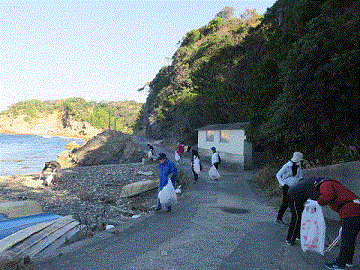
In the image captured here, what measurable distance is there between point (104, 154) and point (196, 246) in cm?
3253

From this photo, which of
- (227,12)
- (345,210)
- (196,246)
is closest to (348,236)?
(345,210)

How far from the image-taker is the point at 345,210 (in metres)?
4.03

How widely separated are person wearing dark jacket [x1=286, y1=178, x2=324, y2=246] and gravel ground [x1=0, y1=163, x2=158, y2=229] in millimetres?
4537

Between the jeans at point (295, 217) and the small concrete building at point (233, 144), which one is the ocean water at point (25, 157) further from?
the jeans at point (295, 217)

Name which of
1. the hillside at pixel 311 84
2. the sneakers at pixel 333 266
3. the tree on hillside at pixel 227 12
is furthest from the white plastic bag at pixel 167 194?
the tree on hillside at pixel 227 12

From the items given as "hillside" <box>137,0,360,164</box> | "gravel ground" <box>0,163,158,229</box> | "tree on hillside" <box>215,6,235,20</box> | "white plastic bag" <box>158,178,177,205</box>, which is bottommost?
"gravel ground" <box>0,163,158,229</box>

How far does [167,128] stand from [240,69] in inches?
1117

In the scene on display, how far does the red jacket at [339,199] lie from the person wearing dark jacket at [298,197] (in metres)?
0.33

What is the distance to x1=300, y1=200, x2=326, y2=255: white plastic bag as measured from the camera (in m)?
4.41

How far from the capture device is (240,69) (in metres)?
27.8

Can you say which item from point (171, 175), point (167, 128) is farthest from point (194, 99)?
point (171, 175)

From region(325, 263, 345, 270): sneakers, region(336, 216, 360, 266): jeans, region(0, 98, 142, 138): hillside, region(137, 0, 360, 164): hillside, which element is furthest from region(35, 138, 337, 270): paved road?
region(0, 98, 142, 138): hillside

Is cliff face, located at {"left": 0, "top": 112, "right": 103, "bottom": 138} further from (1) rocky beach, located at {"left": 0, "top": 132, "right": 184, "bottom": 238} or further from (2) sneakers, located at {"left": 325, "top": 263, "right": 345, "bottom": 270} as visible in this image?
(2) sneakers, located at {"left": 325, "top": 263, "right": 345, "bottom": 270}

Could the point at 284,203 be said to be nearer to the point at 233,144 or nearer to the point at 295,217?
the point at 295,217
